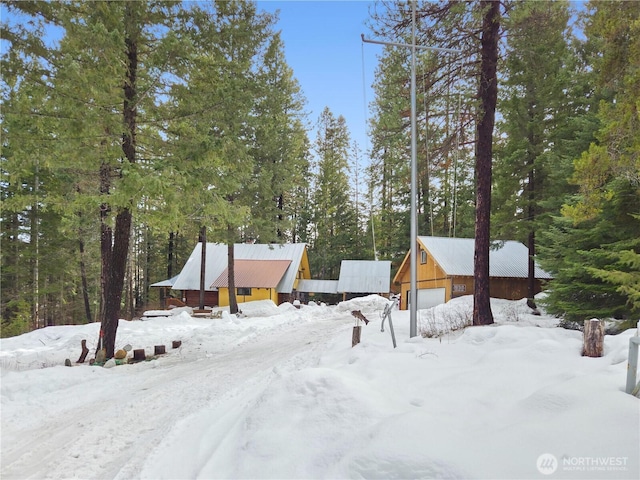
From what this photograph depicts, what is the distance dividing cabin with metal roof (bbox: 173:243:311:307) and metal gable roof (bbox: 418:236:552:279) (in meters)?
10.7

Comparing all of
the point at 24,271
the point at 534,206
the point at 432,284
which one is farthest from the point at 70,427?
the point at 432,284

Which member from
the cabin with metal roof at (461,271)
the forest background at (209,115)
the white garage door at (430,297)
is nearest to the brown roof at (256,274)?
the white garage door at (430,297)

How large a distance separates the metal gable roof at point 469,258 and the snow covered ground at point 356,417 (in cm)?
1485

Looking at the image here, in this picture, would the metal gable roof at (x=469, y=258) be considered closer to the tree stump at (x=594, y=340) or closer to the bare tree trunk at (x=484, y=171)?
the bare tree trunk at (x=484, y=171)

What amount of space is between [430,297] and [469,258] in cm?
316

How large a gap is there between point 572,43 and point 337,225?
92.8 feet

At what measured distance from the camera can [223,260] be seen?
2959cm

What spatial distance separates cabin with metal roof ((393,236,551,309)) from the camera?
67.0 feet

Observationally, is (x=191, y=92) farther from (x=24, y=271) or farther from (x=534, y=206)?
(x=24, y=271)

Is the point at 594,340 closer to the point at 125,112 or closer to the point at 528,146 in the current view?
the point at 125,112

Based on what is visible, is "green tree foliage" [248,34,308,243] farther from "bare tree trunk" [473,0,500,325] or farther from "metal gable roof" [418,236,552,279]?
"bare tree trunk" [473,0,500,325]

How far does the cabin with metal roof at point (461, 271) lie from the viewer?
20422 millimetres

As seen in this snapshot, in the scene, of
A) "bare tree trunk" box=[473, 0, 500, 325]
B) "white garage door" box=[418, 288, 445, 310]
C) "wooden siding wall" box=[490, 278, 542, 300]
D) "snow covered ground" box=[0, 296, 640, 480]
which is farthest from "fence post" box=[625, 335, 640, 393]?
"wooden siding wall" box=[490, 278, 542, 300]

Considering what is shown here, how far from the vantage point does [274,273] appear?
27703 millimetres
